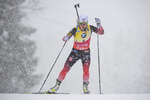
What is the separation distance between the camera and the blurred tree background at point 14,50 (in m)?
22.3

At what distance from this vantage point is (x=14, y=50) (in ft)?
77.2

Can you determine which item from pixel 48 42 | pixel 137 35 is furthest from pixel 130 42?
pixel 48 42

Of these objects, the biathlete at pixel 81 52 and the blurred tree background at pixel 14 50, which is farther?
the blurred tree background at pixel 14 50

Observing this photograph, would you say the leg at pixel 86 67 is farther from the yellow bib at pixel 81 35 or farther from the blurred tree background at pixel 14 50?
the blurred tree background at pixel 14 50

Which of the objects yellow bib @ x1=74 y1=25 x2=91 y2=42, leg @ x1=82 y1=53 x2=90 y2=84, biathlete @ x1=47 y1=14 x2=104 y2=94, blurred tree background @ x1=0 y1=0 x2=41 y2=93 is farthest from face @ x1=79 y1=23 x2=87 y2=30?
blurred tree background @ x1=0 y1=0 x2=41 y2=93

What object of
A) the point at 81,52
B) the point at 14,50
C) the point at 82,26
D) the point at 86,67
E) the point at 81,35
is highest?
the point at 82,26

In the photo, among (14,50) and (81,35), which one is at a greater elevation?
(81,35)

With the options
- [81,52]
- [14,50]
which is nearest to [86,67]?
[81,52]

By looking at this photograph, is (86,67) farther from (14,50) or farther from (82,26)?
(14,50)

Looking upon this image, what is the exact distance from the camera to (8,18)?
22.4 metres

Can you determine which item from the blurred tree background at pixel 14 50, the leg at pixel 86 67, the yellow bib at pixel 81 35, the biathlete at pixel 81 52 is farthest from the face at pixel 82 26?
the blurred tree background at pixel 14 50

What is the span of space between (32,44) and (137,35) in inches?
1626

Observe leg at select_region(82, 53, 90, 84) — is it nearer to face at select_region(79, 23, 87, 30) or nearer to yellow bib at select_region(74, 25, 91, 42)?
yellow bib at select_region(74, 25, 91, 42)

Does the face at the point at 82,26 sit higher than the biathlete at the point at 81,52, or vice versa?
the face at the point at 82,26
